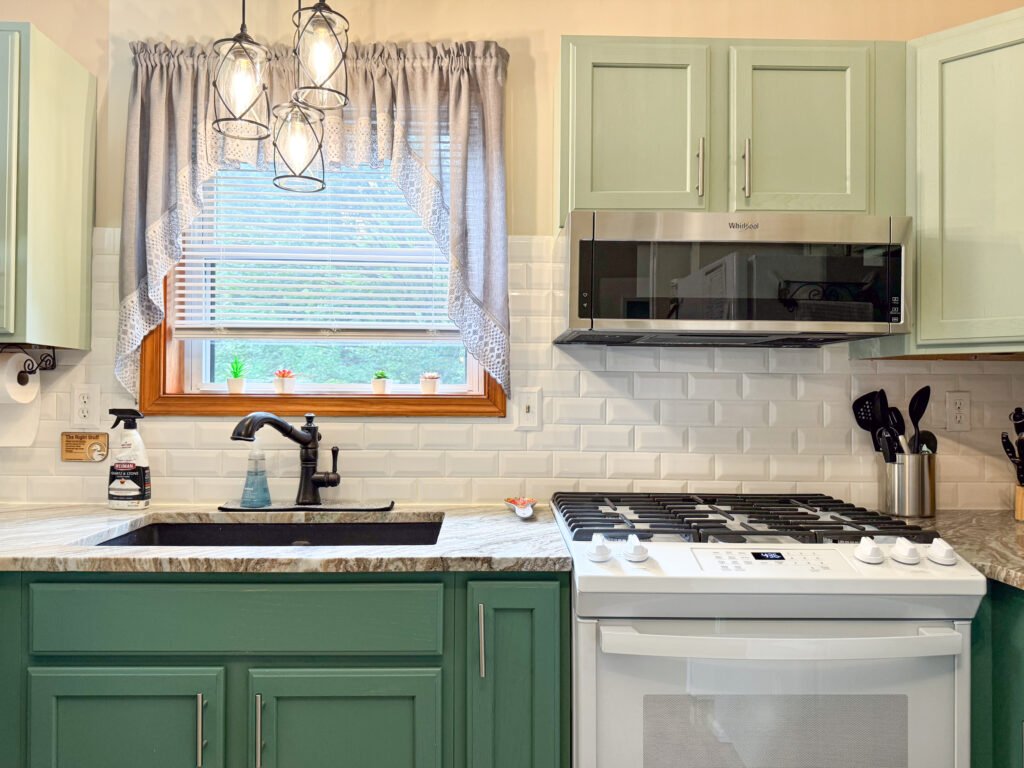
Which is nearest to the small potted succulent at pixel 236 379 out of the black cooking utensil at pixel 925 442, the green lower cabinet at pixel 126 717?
the green lower cabinet at pixel 126 717

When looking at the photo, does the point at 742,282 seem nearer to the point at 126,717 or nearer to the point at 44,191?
the point at 126,717

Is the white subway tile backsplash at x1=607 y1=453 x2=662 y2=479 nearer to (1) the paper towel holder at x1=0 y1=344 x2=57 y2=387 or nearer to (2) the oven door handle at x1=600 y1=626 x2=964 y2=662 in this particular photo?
(2) the oven door handle at x1=600 y1=626 x2=964 y2=662

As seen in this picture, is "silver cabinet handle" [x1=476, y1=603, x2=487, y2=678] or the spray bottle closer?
"silver cabinet handle" [x1=476, y1=603, x2=487, y2=678]

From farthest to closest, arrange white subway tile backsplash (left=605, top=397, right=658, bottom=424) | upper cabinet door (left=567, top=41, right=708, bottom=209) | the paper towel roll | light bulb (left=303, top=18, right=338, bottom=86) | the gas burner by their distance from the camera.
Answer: white subway tile backsplash (left=605, top=397, right=658, bottom=424)
the paper towel roll
upper cabinet door (left=567, top=41, right=708, bottom=209)
the gas burner
light bulb (left=303, top=18, right=338, bottom=86)

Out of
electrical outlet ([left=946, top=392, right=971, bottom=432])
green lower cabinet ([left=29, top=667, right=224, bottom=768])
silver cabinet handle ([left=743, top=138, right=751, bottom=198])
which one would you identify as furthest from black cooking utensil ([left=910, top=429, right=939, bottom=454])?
green lower cabinet ([left=29, top=667, right=224, bottom=768])

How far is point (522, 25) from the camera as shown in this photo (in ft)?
7.45

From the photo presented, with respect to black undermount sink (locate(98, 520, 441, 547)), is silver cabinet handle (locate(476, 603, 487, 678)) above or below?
below

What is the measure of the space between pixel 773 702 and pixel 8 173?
2.19m

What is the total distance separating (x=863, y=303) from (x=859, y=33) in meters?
1.01

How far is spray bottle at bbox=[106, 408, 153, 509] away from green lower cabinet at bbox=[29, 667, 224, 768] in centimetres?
60

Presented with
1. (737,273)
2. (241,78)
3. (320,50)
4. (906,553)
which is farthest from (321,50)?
(906,553)

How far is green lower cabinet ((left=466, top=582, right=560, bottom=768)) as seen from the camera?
156cm

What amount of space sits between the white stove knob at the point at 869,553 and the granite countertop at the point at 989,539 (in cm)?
21

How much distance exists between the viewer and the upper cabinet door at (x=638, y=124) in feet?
6.23
